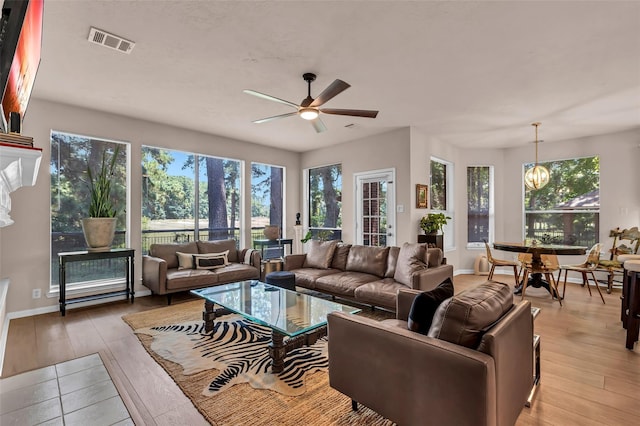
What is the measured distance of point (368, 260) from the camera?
4.34 m

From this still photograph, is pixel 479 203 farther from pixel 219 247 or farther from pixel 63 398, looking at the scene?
pixel 63 398

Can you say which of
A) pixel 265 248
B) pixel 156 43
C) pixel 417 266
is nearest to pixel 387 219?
pixel 417 266

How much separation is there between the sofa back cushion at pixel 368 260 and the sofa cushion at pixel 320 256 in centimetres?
32

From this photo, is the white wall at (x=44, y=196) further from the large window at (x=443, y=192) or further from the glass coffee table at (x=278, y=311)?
the large window at (x=443, y=192)

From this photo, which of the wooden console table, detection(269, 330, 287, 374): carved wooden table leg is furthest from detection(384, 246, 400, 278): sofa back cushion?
the wooden console table

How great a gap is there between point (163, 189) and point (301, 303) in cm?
349

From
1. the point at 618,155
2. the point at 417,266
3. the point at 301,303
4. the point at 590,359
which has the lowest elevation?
the point at 590,359

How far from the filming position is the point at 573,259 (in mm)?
5910

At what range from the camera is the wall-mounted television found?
131cm

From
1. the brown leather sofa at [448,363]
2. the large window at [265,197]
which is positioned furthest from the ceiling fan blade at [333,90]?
the large window at [265,197]

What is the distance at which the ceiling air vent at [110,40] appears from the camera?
2508mm

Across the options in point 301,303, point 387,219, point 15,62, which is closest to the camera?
point 15,62

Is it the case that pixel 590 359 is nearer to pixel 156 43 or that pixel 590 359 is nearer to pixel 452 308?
pixel 452 308

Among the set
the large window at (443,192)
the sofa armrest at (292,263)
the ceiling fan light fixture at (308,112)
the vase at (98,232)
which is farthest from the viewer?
the large window at (443,192)
